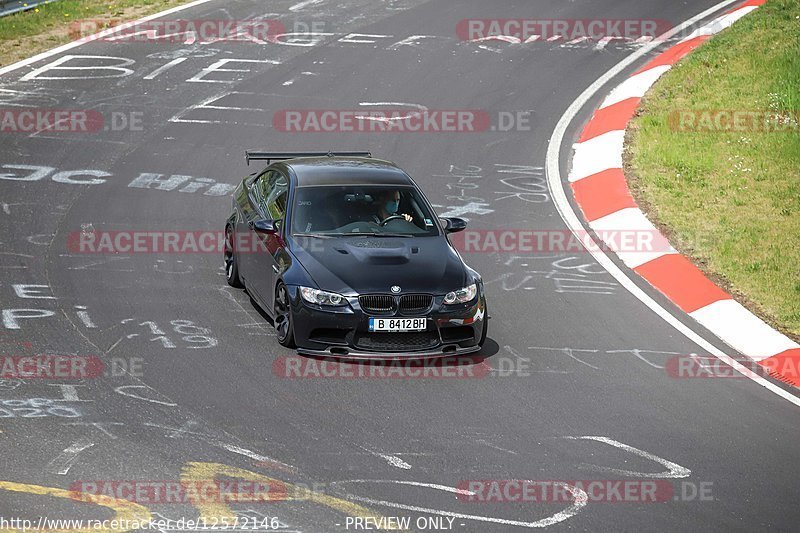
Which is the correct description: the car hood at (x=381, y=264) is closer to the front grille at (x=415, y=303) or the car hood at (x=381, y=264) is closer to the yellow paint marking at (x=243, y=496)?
the front grille at (x=415, y=303)

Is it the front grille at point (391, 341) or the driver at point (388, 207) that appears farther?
the driver at point (388, 207)

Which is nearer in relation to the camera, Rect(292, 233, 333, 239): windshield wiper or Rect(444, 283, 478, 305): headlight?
Rect(444, 283, 478, 305): headlight

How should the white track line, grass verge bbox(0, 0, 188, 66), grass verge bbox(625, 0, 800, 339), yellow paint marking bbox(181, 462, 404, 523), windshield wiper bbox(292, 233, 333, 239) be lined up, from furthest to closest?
grass verge bbox(0, 0, 188, 66)
grass verge bbox(625, 0, 800, 339)
windshield wiper bbox(292, 233, 333, 239)
the white track line
yellow paint marking bbox(181, 462, 404, 523)

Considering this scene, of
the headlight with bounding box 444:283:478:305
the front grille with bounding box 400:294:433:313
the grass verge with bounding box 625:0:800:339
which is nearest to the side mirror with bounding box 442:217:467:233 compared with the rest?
the headlight with bounding box 444:283:478:305

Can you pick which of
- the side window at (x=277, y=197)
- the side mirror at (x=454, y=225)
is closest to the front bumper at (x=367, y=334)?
the side mirror at (x=454, y=225)

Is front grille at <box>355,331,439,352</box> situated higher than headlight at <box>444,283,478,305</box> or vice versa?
headlight at <box>444,283,478,305</box>

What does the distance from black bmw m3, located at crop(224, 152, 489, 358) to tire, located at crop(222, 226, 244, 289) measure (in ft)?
0.09

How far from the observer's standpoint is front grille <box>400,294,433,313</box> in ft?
35.1

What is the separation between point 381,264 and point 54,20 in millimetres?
15401

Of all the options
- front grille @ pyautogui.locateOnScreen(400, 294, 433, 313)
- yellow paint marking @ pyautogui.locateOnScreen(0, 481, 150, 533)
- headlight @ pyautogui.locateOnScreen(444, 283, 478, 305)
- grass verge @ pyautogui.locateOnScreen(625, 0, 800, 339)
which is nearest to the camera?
yellow paint marking @ pyautogui.locateOnScreen(0, 481, 150, 533)

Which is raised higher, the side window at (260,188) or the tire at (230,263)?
the side window at (260,188)

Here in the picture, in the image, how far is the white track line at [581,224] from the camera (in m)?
11.2

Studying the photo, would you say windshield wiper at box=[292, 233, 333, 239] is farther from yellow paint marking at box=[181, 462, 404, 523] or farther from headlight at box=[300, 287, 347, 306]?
yellow paint marking at box=[181, 462, 404, 523]

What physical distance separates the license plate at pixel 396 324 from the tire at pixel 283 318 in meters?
0.80
